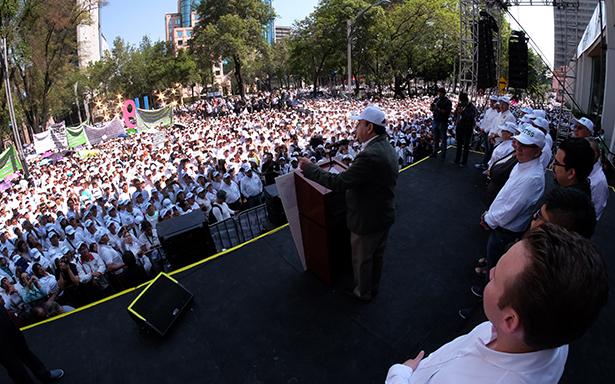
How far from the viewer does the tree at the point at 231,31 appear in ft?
109

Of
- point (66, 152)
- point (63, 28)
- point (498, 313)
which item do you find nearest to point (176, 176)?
point (498, 313)

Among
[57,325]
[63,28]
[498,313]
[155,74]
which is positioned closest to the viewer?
[498,313]

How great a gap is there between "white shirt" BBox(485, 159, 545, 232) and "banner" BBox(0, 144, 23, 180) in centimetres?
1768

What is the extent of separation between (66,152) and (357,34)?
28832 millimetres

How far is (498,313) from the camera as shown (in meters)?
0.99

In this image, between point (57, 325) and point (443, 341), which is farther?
point (57, 325)

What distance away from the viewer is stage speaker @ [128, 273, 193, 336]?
Answer: 126 inches

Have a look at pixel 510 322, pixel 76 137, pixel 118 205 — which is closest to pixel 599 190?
pixel 510 322

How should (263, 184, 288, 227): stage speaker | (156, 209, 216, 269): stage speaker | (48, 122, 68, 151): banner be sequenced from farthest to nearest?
1. (48, 122, 68, 151): banner
2. (263, 184, 288, 227): stage speaker
3. (156, 209, 216, 269): stage speaker

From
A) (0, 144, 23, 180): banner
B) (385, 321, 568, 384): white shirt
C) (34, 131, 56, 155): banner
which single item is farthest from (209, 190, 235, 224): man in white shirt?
(34, 131, 56, 155): banner

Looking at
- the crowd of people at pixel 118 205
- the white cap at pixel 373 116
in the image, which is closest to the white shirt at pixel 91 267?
the crowd of people at pixel 118 205

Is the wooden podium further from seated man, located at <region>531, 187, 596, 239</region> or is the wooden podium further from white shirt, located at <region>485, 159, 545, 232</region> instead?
seated man, located at <region>531, 187, 596, 239</region>

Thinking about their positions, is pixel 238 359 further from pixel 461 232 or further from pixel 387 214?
pixel 461 232

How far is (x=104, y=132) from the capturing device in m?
22.9
